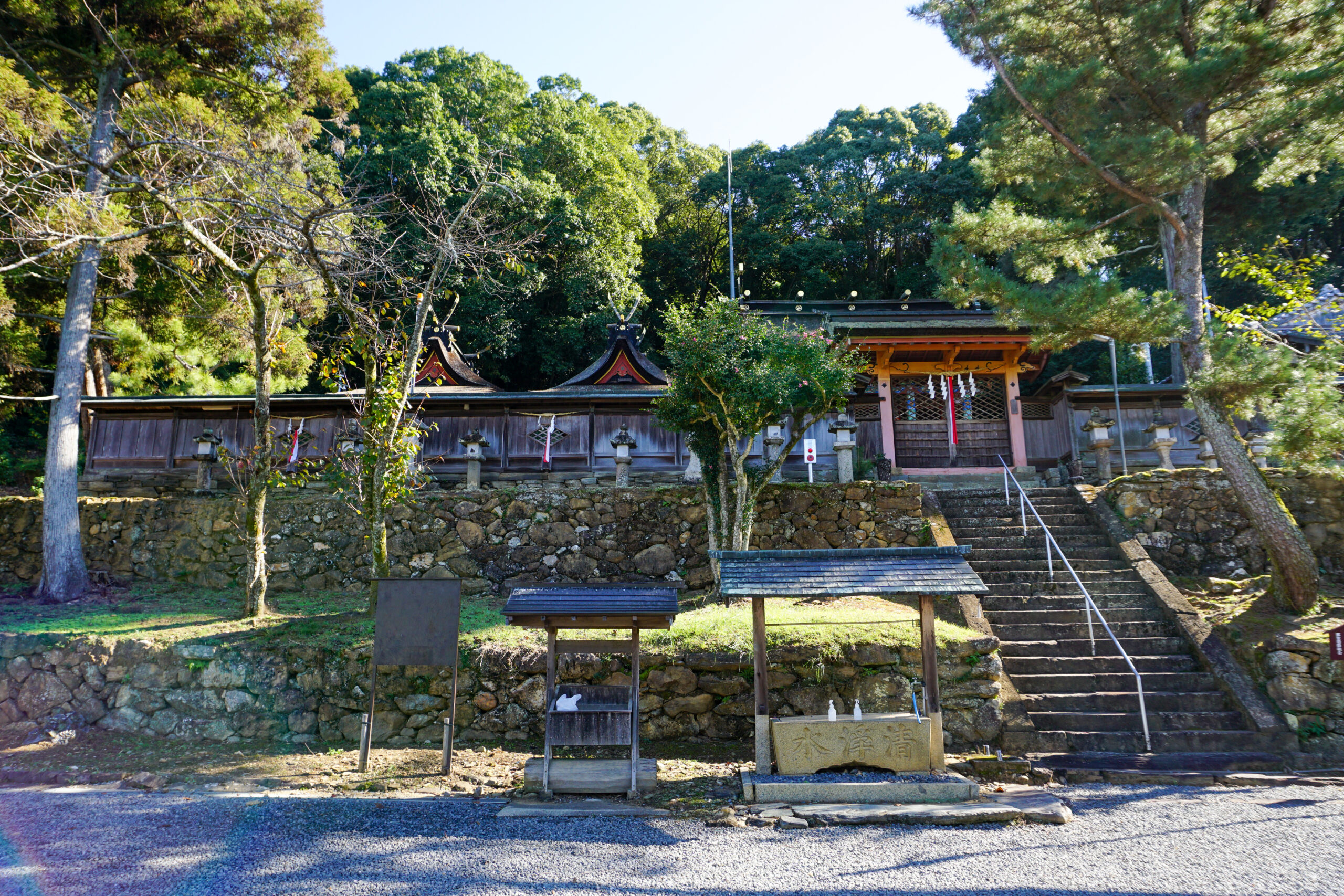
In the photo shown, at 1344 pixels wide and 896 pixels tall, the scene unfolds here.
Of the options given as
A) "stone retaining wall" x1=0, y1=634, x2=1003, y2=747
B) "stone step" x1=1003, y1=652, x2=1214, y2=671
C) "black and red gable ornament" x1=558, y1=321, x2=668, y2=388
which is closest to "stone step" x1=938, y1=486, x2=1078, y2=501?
"stone step" x1=1003, y1=652, x2=1214, y2=671

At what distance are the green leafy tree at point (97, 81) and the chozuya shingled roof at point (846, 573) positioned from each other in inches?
434

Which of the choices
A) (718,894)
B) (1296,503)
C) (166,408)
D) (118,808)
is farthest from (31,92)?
(1296,503)

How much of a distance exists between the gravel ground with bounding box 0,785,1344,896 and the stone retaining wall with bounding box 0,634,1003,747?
2.11 metres

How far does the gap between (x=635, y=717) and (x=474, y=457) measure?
28.6 ft

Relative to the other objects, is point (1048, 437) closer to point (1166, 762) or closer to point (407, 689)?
point (1166, 762)

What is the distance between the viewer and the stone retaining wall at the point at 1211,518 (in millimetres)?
11922

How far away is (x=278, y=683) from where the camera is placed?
954 cm

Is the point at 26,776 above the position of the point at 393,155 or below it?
below

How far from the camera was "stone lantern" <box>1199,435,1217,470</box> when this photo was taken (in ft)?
47.0

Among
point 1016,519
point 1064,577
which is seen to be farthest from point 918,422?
point 1064,577

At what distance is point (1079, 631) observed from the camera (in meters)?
10.3

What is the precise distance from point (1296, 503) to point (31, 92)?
2074 cm

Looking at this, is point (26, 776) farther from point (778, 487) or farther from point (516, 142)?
point (516, 142)

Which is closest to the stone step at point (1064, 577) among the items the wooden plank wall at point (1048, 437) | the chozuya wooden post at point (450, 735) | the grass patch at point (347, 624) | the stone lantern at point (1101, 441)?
the grass patch at point (347, 624)
